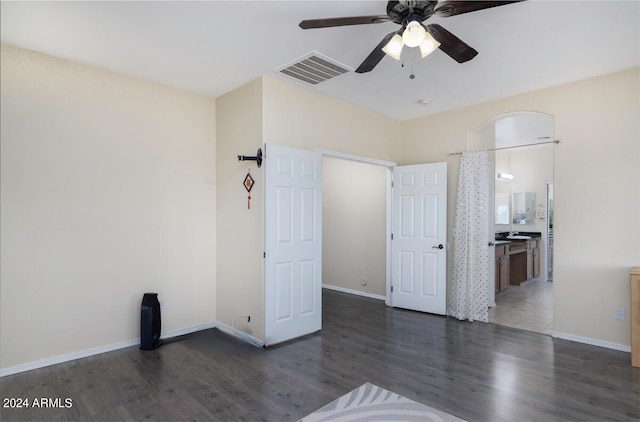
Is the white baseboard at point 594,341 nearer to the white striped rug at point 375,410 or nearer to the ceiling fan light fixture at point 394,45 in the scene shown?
the white striped rug at point 375,410

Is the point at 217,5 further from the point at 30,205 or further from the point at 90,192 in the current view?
the point at 30,205

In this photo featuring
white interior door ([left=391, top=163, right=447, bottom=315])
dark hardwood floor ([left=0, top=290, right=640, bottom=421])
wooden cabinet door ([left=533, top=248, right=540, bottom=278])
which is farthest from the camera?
wooden cabinet door ([left=533, top=248, right=540, bottom=278])

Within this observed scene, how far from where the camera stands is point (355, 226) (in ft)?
20.2

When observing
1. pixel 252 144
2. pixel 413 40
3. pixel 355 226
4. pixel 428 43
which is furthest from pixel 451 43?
pixel 355 226

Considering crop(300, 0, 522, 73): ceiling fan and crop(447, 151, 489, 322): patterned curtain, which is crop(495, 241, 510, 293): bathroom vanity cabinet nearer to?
crop(447, 151, 489, 322): patterned curtain

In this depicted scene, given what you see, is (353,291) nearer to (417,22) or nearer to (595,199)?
(595,199)

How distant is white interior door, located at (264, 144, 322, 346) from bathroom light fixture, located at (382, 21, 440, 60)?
1.72 m

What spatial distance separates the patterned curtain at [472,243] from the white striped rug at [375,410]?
2381 millimetres

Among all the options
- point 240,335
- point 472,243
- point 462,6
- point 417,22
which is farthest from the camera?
point 472,243

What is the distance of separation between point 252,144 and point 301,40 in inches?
50.4

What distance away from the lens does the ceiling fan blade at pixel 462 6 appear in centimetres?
193

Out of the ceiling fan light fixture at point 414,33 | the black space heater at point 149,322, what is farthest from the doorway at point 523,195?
the black space heater at point 149,322

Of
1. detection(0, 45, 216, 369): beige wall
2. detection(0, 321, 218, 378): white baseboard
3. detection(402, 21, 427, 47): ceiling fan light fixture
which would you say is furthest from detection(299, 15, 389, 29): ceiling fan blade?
detection(0, 321, 218, 378): white baseboard

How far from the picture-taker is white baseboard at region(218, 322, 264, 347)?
375cm
